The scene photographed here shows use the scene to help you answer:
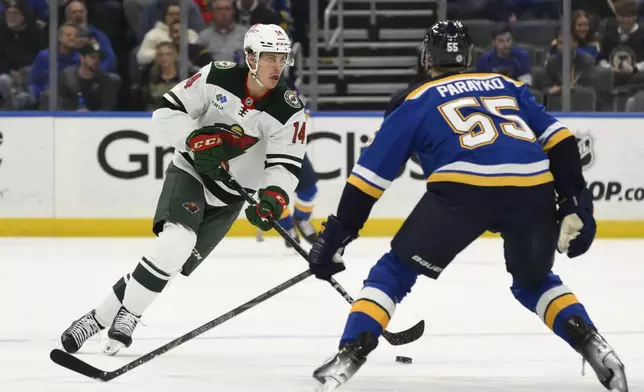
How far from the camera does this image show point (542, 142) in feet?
10.4

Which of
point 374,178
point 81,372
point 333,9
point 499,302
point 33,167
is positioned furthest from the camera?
point 333,9

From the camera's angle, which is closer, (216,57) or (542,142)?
(542,142)

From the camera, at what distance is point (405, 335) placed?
3852 millimetres

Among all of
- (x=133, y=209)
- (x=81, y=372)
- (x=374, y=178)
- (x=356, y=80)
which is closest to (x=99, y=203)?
A: (x=133, y=209)

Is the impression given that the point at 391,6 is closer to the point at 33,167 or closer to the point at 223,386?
the point at 33,167

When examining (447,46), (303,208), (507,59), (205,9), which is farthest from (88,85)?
(447,46)

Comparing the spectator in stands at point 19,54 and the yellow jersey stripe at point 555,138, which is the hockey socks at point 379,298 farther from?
the spectator in stands at point 19,54

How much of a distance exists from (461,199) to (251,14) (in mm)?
5610

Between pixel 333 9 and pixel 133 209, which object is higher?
pixel 333 9

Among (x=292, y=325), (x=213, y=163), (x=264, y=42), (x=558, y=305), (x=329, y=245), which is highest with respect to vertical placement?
(x=264, y=42)

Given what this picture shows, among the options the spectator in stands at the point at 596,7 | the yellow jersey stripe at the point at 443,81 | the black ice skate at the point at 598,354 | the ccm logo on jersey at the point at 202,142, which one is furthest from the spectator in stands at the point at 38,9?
the black ice skate at the point at 598,354

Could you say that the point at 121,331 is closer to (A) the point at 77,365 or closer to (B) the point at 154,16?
(A) the point at 77,365

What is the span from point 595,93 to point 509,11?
2.81 ft

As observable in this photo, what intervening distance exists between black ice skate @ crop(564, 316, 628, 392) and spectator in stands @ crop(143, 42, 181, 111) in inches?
216
